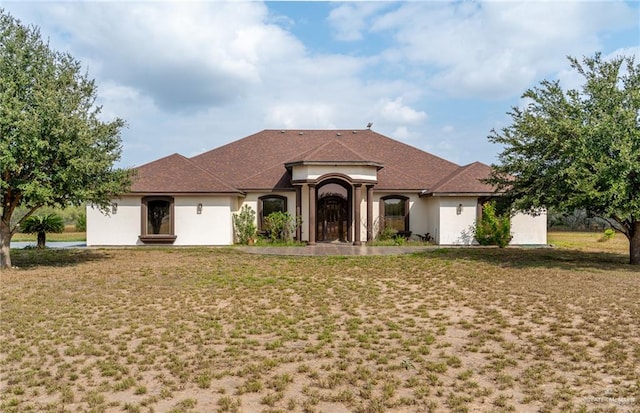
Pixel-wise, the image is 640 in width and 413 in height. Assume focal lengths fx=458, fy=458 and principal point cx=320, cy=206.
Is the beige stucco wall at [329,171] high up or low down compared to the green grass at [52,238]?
up

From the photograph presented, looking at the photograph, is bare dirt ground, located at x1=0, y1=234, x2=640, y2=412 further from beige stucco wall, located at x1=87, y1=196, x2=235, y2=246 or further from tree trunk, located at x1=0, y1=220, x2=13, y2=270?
beige stucco wall, located at x1=87, y1=196, x2=235, y2=246

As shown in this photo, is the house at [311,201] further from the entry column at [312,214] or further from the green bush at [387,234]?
the green bush at [387,234]

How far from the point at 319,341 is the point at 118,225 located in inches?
694

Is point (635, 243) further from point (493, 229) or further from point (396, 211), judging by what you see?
point (396, 211)

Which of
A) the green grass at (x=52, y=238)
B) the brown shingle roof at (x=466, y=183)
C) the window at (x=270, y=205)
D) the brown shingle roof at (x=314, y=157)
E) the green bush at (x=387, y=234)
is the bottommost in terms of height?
the green grass at (x=52, y=238)

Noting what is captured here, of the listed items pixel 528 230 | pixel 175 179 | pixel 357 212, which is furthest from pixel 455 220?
pixel 175 179

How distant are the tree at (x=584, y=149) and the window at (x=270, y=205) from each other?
1086 cm

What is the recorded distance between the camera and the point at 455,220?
21.9 metres

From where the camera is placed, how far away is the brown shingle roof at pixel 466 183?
70.9 ft

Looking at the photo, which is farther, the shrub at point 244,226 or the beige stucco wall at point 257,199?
the beige stucco wall at point 257,199

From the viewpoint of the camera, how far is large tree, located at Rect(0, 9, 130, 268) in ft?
39.8

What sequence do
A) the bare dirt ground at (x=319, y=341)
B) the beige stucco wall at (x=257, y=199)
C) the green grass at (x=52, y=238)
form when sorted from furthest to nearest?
1. the green grass at (x=52, y=238)
2. the beige stucco wall at (x=257, y=199)
3. the bare dirt ground at (x=319, y=341)

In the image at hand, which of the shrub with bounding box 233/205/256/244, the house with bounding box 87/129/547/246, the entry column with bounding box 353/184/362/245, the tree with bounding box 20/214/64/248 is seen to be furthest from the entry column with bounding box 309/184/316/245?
the tree with bounding box 20/214/64/248

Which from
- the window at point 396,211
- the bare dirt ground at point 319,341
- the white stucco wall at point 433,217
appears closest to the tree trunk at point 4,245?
the bare dirt ground at point 319,341
